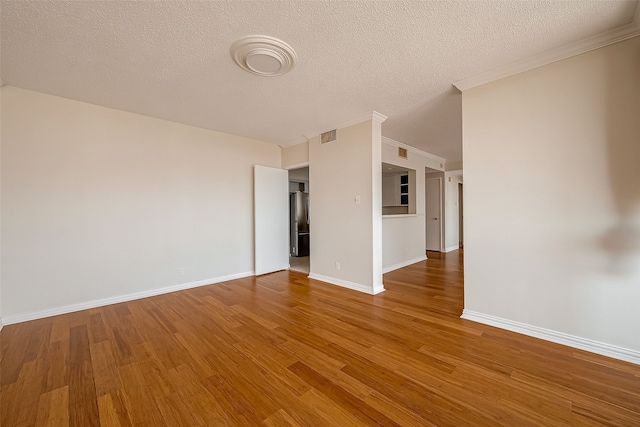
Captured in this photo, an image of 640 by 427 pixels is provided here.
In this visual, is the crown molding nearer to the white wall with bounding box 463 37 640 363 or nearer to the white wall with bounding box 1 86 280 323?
the white wall with bounding box 463 37 640 363

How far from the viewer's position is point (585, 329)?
1960mm

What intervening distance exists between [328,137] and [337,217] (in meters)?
1.35

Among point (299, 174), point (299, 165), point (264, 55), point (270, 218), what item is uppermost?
point (264, 55)

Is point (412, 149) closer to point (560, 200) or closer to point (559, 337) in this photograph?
point (560, 200)

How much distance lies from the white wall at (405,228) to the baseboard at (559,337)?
85.3 inches

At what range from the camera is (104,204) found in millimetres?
3092

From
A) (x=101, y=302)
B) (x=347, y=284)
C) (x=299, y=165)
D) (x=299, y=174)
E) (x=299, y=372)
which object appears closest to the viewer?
(x=299, y=372)

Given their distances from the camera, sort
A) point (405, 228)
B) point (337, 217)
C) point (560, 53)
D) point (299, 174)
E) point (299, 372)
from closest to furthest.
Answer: point (299, 372), point (560, 53), point (337, 217), point (405, 228), point (299, 174)

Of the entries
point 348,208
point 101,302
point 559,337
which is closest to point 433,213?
point 348,208

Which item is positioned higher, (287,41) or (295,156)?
(287,41)

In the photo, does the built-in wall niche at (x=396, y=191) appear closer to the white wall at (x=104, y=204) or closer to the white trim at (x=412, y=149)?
the white trim at (x=412, y=149)

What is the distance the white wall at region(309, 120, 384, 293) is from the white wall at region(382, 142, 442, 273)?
1107 mm

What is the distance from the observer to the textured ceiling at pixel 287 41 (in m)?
1.64

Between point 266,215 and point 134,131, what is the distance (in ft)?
7.69
